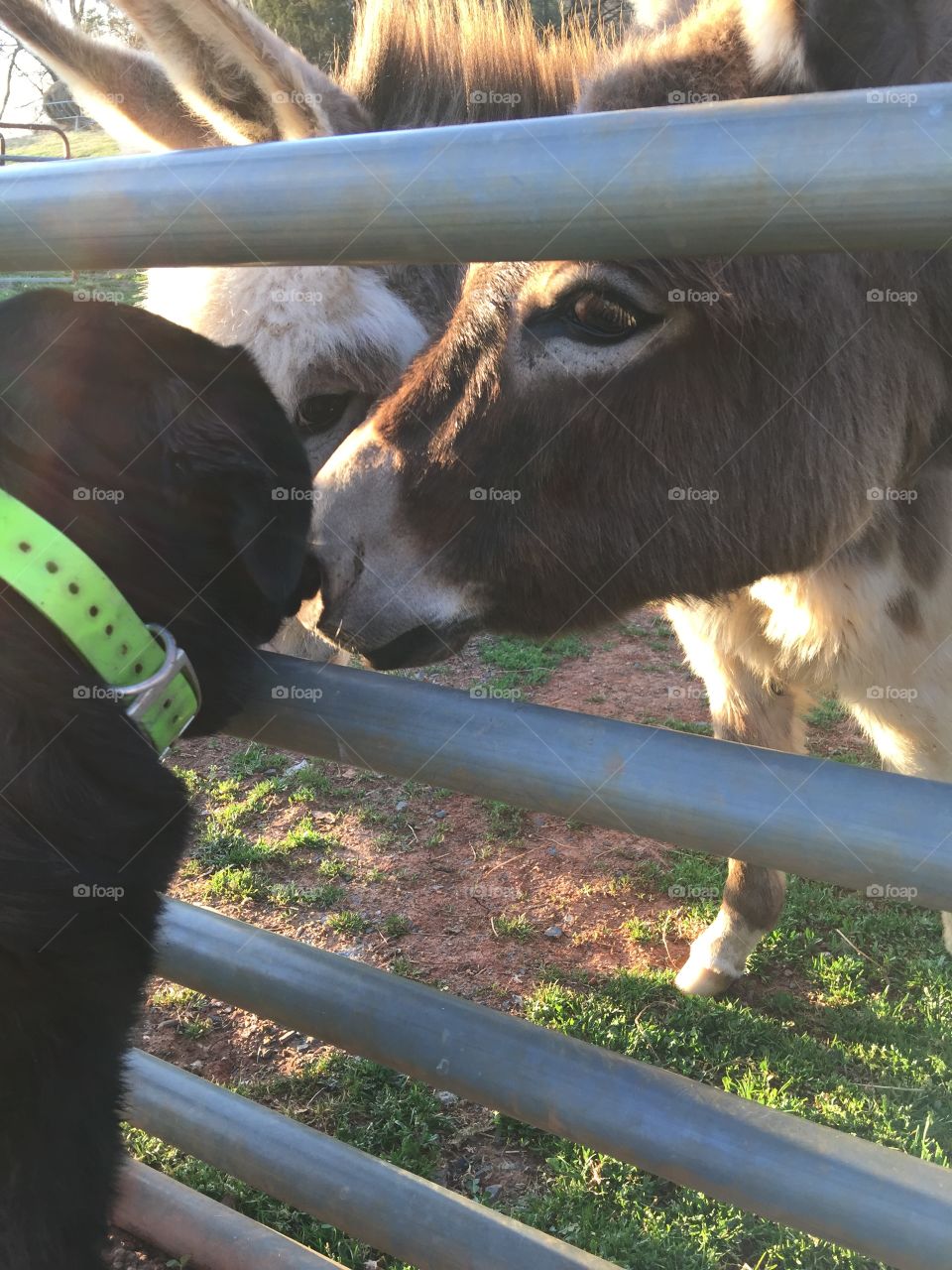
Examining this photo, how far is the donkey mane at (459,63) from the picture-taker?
2.99 metres

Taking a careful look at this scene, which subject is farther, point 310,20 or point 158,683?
point 310,20

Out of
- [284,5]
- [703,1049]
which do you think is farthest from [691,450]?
[284,5]

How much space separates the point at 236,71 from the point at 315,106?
0.78 feet

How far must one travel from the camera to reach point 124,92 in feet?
10.5

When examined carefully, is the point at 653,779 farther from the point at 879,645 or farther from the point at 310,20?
the point at 310,20

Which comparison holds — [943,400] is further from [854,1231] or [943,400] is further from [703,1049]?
[703,1049]

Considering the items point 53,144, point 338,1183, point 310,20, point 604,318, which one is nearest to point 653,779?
point 604,318

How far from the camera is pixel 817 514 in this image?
2221 mm

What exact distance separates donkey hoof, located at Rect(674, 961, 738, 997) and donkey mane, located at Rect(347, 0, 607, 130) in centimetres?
310

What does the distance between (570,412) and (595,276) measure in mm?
285

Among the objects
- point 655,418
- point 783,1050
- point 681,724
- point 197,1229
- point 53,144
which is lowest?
point 681,724

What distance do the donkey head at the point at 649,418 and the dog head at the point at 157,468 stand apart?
0.42 metres

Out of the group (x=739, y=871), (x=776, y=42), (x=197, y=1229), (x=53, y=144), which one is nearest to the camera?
(x=776, y=42)

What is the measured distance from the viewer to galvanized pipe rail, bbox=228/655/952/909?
3.90 ft
